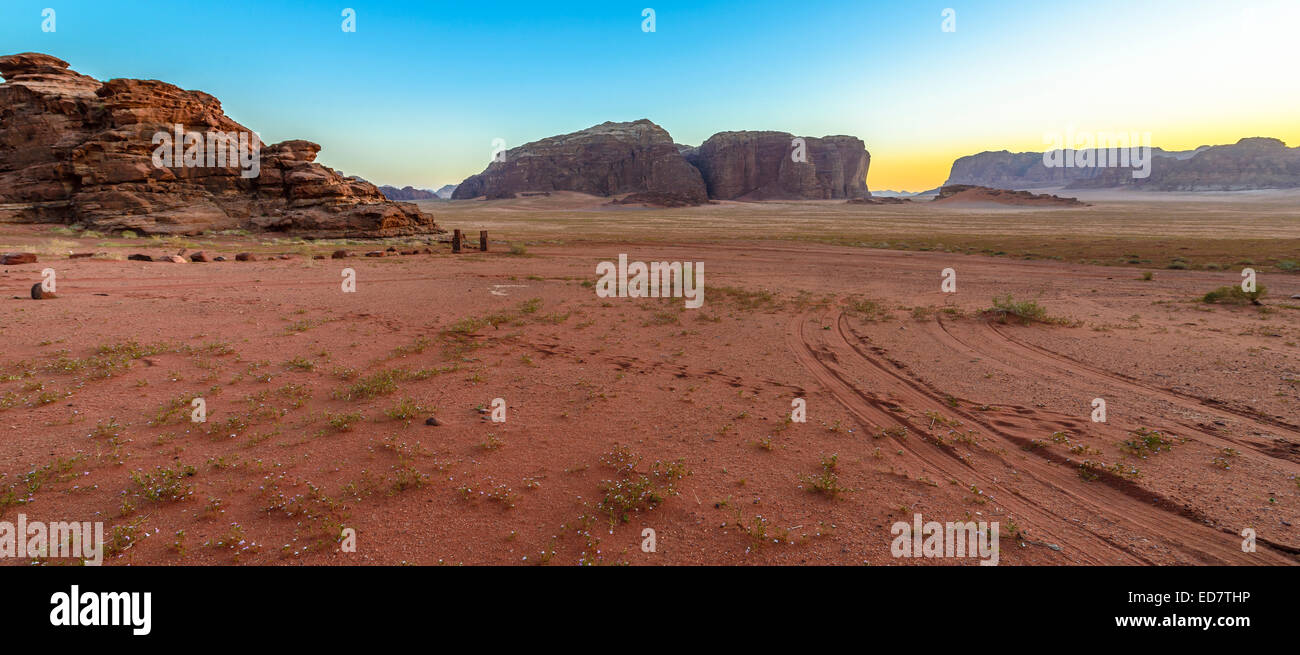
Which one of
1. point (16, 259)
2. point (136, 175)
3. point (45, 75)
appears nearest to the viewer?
point (16, 259)

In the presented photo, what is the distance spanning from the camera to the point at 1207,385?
781 cm

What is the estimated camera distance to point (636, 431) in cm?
652

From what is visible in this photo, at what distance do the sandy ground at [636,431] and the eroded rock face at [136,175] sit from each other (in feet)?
72.5

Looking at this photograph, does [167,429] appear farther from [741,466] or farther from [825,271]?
[825,271]

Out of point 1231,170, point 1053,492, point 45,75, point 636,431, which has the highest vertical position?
point 1231,170

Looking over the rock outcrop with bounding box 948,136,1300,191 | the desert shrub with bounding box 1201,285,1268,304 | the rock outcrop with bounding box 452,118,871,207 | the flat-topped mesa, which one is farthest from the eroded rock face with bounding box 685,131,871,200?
the desert shrub with bounding box 1201,285,1268,304

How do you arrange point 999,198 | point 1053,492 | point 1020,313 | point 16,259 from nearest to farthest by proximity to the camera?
point 1053,492 < point 1020,313 < point 16,259 < point 999,198

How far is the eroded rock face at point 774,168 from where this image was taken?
6363 inches

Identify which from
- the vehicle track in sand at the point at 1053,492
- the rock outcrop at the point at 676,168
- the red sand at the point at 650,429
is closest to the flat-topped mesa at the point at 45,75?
the red sand at the point at 650,429

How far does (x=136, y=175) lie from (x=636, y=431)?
43.0 m

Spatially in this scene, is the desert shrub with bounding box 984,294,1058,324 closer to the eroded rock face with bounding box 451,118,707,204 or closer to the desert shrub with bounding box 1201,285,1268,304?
the desert shrub with bounding box 1201,285,1268,304

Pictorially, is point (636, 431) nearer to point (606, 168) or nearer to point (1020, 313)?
point (1020, 313)

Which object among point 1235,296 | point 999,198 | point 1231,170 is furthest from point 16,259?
point 1231,170
